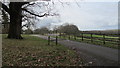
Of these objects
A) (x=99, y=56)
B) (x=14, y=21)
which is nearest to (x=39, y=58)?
(x=99, y=56)

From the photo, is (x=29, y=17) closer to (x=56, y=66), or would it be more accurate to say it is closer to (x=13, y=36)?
(x=13, y=36)

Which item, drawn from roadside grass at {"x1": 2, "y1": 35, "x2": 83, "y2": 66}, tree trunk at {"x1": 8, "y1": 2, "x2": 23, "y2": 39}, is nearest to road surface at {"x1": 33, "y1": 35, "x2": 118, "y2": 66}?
roadside grass at {"x1": 2, "y1": 35, "x2": 83, "y2": 66}

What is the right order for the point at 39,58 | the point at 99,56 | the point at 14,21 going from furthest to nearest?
the point at 14,21
the point at 99,56
the point at 39,58

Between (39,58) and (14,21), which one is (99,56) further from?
(14,21)

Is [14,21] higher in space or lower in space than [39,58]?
higher

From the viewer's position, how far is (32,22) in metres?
22.1

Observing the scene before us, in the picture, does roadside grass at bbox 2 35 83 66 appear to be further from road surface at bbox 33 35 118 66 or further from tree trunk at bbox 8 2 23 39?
tree trunk at bbox 8 2 23 39

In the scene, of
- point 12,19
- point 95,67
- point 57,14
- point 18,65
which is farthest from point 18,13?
point 95,67

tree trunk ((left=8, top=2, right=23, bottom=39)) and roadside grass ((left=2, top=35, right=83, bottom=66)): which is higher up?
tree trunk ((left=8, top=2, right=23, bottom=39))

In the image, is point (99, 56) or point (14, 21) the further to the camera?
point (14, 21)

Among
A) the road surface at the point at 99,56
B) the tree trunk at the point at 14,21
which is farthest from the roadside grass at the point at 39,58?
the tree trunk at the point at 14,21

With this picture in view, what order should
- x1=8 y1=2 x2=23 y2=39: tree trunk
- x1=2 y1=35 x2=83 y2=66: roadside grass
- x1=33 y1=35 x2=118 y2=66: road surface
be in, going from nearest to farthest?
x1=2 y1=35 x2=83 y2=66: roadside grass, x1=33 y1=35 x2=118 y2=66: road surface, x1=8 y1=2 x2=23 y2=39: tree trunk

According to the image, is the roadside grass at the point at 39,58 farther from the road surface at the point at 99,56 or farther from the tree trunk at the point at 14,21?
the tree trunk at the point at 14,21

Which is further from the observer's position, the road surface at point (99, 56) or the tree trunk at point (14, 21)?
the tree trunk at point (14, 21)
